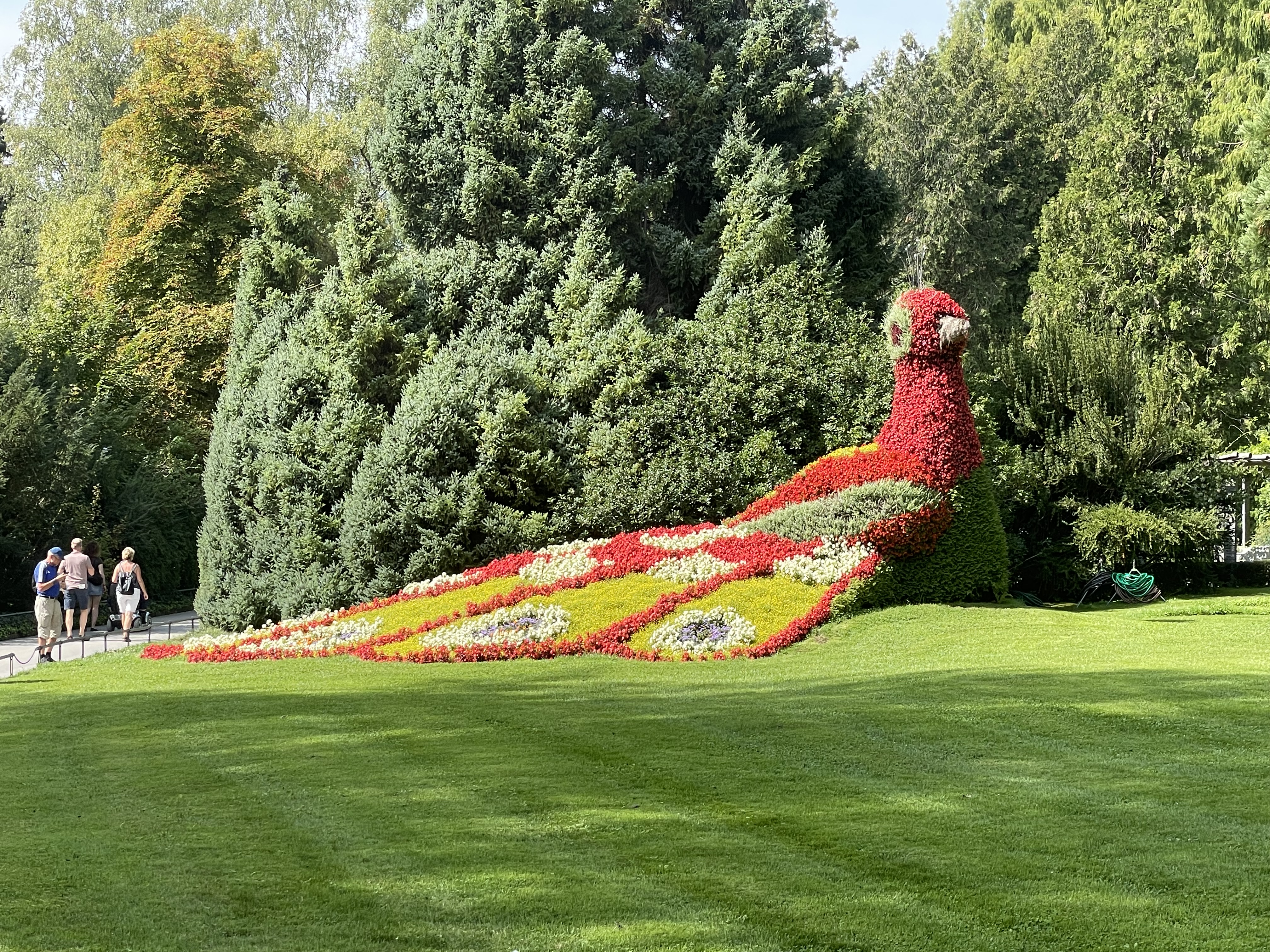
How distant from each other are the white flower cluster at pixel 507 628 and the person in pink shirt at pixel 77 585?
6676 mm

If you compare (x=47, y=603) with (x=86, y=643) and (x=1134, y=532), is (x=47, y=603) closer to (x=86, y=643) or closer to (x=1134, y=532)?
(x=86, y=643)

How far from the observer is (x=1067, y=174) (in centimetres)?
3441

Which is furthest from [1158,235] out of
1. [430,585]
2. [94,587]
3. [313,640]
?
[94,587]

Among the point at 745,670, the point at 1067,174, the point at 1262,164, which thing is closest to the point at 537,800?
the point at 745,670

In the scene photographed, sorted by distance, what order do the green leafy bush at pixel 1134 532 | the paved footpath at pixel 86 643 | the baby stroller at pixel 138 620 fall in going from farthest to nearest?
the baby stroller at pixel 138 620
the green leafy bush at pixel 1134 532
the paved footpath at pixel 86 643

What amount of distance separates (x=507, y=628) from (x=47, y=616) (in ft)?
23.5

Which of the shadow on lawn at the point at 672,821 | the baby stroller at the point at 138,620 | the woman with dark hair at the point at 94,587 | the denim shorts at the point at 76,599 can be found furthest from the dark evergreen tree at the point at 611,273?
the shadow on lawn at the point at 672,821

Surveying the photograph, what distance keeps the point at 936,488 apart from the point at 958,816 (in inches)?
464

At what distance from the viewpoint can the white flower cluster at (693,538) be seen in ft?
63.5

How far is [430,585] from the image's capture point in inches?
806

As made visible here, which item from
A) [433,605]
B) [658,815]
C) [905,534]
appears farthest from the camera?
[433,605]

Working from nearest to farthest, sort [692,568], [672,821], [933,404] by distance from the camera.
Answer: [672,821]
[692,568]
[933,404]

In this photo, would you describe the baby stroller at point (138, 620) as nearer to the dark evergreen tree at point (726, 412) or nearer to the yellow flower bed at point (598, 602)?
the yellow flower bed at point (598, 602)

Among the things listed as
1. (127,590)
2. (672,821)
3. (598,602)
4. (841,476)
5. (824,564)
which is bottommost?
(672,821)
